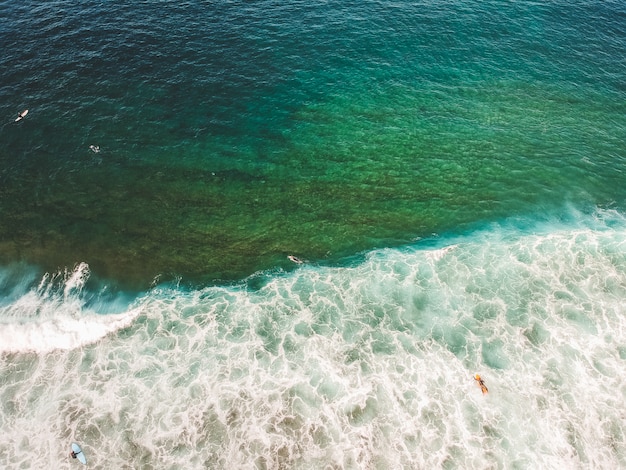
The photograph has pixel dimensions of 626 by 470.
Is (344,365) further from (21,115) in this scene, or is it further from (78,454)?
(21,115)

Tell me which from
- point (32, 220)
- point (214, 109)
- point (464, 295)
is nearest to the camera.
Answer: point (464, 295)

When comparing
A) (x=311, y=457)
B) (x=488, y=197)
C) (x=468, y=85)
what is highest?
(x=468, y=85)

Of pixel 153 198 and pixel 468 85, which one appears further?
pixel 468 85

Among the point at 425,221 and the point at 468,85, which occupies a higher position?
the point at 468,85

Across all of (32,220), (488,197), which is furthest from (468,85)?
(32,220)

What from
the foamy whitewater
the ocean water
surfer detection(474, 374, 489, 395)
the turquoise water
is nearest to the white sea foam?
the foamy whitewater

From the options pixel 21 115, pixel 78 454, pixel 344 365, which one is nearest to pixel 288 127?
pixel 344 365

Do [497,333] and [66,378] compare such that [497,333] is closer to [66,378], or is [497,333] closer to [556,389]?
[556,389]
